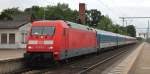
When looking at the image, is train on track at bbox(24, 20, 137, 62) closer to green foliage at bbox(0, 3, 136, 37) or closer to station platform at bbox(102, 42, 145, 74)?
station platform at bbox(102, 42, 145, 74)

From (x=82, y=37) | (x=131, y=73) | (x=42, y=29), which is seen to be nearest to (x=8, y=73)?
(x=42, y=29)

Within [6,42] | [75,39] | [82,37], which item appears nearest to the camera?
[75,39]

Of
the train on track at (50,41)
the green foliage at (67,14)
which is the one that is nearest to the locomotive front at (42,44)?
the train on track at (50,41)

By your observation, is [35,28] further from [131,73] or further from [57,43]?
[131,73]

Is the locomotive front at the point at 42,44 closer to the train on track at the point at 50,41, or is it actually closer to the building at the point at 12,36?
the train on track at the point at 50,41

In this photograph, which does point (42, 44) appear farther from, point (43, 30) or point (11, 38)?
point (11, 38)

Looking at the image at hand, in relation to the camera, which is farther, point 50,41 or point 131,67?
point 131,67

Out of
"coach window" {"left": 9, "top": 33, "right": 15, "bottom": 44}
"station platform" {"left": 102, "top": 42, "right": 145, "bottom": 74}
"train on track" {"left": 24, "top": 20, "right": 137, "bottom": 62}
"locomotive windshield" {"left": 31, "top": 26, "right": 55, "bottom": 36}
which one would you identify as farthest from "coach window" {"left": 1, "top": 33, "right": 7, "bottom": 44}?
"locomotive windshield" {"left": 31, "top": 26, "right": 55, "bottom": 36}

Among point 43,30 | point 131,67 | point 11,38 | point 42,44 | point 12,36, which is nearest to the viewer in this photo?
point 42,44

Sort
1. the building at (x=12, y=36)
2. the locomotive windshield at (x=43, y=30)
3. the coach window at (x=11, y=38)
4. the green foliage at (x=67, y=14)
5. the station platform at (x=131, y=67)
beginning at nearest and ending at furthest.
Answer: the station platform at (x=131, y=67) → the locomotive windshield at (x=43, y=30) → the building at (x=12, y=36) → the coach window at (x=11, y=38) → the green foliage at (x=67, y=14)

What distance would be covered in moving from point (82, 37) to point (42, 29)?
7.38 meters

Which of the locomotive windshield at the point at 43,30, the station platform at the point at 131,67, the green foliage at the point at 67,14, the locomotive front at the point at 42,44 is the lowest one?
the station platform at the point at 131,67

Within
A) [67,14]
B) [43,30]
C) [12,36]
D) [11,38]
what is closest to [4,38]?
[11,38]

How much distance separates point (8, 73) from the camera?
20656 millimetres
